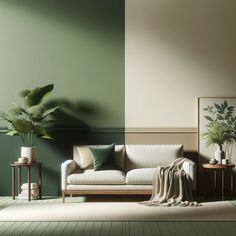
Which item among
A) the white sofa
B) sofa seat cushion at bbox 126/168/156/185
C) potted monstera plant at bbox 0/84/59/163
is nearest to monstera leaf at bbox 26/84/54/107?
potted monstera plant at bbox 0/84/59/163

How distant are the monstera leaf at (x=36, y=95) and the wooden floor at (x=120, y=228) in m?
2.34

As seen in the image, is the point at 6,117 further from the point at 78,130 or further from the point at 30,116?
the point at 78,130

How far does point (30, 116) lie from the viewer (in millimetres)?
7648

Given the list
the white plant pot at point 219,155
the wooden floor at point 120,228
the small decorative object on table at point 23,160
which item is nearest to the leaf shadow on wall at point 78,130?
the small decorative object on table at point 23,160

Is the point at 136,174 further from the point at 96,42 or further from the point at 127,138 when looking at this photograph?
the point at 96,42

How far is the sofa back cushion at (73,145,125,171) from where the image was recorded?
7.75m

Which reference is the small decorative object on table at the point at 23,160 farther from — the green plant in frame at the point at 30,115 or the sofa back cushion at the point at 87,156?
the sofa back cushion at the point at 87,156

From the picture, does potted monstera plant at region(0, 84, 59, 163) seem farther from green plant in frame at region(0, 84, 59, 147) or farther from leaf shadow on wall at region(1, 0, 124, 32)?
leaf shadow on wall at region(1, 0, 124, 32)

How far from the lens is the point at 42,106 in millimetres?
7809

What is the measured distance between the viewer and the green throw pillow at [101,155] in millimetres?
7520

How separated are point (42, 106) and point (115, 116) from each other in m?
1.17

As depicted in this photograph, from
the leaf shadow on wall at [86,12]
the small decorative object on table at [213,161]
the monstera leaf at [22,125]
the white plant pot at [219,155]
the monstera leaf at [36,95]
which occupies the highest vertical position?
the leaf shadow on wall at [86,12]

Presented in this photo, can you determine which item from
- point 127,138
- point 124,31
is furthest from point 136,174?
point 124,31

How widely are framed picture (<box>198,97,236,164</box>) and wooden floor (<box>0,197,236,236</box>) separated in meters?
2.25
